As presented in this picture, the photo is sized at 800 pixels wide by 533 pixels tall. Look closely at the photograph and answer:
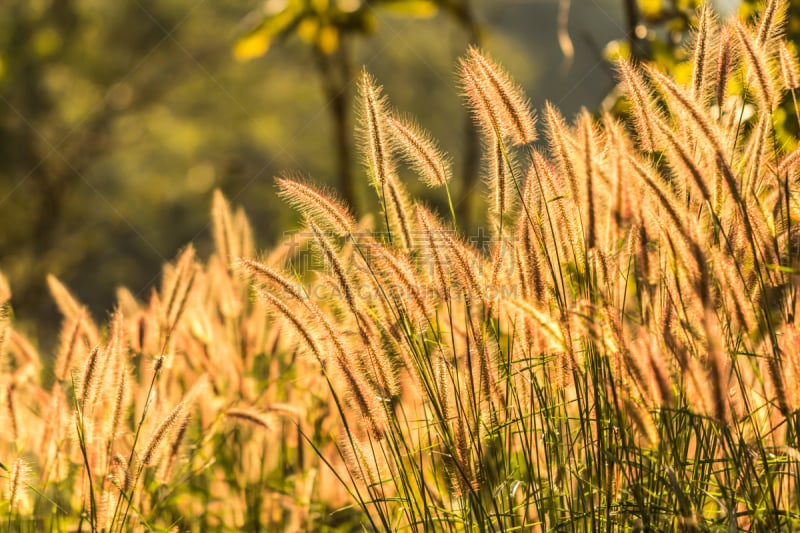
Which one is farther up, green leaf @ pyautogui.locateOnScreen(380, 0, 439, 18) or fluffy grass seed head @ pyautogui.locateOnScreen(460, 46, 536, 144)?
green leaf @ pyautogui.locateOnScreen(380, 0, 439, 18)

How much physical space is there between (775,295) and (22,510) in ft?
5.42

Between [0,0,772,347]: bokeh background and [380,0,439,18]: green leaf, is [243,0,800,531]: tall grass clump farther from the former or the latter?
[380,0,439,18]: green leaf

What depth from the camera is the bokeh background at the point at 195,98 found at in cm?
438

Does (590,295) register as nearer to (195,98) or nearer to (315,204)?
(315,204)

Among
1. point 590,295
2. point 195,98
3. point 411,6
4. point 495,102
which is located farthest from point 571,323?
point 195,98

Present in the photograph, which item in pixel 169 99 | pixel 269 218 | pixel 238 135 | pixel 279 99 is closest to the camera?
pixel 169 99

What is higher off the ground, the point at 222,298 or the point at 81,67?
the point at 81,67

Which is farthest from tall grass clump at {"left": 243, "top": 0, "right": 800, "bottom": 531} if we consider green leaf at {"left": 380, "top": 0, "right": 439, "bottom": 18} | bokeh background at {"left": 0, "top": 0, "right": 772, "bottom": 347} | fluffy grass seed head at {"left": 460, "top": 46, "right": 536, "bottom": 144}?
green leaf at {"left": 380, "top": 0, "right": 439, "bottom": 18}

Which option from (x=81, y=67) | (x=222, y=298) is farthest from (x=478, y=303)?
(x=81, y=67)

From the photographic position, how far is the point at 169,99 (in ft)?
44.8

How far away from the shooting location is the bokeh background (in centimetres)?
438

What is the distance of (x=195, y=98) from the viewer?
14.2 metres

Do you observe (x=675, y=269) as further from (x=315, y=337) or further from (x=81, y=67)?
Result: (x=81, y=67)

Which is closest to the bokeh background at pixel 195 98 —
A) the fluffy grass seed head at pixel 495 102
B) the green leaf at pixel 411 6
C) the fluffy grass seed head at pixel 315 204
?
the green leaf at pixel 411 6
